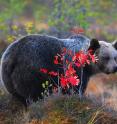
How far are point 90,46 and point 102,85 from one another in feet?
20.6

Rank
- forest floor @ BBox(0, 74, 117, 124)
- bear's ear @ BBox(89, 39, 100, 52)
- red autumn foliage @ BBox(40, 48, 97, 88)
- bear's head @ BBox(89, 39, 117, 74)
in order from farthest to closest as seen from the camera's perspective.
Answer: bear's head @ BBox(89, 39, 117, 74), bear's ear @ BBox(89, 39, 100, 52), red autumn foliage @ BBox(40, 48, 97, 88), forest floor @ BBox(0, 74, 117, 124)

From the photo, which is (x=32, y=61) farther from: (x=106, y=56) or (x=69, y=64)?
(x=106, y=56)

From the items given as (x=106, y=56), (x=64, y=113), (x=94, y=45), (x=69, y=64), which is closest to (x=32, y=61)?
(x=69, y=64)

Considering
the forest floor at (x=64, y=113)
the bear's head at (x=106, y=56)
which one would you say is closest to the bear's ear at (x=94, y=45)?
the bear's head at (x=106, y=56)

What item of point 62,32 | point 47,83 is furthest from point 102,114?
point 62,32

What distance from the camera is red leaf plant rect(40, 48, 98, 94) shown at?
28.5 feet

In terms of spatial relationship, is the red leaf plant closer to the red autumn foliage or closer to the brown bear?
the red autumn foliage

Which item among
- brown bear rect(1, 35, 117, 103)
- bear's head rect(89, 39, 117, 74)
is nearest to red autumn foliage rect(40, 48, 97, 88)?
brown bear rect(1, 35, 117, 103)

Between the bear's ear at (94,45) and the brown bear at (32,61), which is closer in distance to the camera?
the brown bear at (32,61)

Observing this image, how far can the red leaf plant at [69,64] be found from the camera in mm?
8680

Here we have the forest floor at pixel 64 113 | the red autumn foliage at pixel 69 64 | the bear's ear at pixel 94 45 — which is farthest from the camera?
the bear's ear at pixel 94 45

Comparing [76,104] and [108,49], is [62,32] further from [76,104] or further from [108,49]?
[76,104]

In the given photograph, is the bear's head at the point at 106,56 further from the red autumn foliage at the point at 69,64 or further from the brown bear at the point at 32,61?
the red autumn foliage at the point at 69,64

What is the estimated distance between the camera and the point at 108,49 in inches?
400
